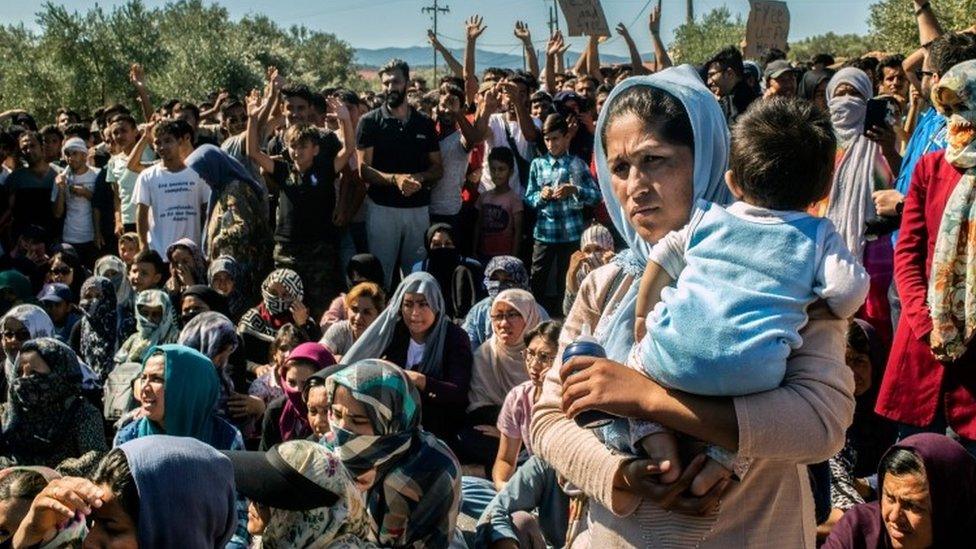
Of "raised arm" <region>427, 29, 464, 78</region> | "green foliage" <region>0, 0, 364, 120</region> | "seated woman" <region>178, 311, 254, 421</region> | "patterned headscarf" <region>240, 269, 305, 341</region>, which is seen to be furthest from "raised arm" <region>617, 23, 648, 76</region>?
"green foliage" <region>0, 0, 364, 120</region>

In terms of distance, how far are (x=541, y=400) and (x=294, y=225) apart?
6.87 m

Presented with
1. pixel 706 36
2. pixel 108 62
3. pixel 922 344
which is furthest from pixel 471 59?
pixel 706 36

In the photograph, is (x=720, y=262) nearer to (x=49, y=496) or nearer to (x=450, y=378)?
(x=49, y=496)

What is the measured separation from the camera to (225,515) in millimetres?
3291

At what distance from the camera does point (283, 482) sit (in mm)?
3637

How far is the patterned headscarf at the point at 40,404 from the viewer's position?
5.89 m

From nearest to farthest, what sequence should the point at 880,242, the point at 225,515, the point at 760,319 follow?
1. the point at 760,319
2. the point at 225,515
3. the point at 880,242

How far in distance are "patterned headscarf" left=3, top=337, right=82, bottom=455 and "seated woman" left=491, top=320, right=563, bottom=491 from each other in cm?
219

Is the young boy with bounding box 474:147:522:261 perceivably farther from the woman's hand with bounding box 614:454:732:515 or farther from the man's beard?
the woman's hand with bounding box 614:454:732:515

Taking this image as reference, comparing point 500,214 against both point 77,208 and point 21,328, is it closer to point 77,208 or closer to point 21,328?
point 21,328

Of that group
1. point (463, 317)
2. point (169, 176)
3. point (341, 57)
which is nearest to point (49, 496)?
point (463, 317)

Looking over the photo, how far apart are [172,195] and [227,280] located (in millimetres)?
1210

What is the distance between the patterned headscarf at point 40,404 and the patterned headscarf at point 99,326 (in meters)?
1.78

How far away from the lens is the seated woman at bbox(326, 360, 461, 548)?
4.11 meters
